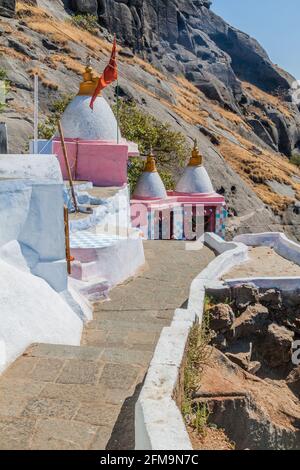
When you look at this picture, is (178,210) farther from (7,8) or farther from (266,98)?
(266,98)

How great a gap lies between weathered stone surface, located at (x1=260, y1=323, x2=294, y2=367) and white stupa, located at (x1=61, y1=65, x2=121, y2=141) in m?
8.59

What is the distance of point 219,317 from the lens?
7.62 meters

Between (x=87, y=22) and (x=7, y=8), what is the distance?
39.5 ft

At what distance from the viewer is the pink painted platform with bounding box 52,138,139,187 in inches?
555

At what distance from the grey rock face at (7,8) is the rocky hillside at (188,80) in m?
0.10

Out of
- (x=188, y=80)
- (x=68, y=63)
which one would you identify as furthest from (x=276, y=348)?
(x=188, y=80)

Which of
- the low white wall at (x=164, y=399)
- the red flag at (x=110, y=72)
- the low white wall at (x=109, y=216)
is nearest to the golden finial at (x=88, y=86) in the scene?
the red flag at (x=110, y=72)

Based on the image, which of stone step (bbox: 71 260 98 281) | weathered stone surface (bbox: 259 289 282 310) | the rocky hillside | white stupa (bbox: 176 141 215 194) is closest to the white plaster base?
stone step (bbox: 71 260 98 281)

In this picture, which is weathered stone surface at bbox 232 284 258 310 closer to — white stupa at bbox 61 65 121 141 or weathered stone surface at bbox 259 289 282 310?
weathered stone surface at bbox 259 289 282 310

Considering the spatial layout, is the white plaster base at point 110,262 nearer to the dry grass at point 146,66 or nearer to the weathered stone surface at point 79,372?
the weathered stone surface at point 79,372

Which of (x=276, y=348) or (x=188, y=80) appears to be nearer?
(x=276, y=348)

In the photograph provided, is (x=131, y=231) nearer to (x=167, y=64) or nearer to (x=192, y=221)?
(x=192, y=221)
